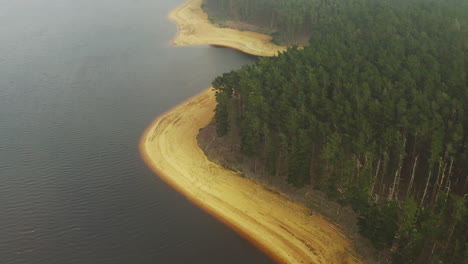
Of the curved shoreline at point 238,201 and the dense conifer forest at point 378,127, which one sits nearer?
the dense conifer forest at point 378,127

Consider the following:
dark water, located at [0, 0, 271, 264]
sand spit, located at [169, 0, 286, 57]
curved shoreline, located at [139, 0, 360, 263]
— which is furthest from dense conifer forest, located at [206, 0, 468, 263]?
sand spit, located at [169, 0, 286, 57]

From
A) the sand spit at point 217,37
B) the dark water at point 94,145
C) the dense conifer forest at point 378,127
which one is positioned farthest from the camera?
the sand spit at point 217,37

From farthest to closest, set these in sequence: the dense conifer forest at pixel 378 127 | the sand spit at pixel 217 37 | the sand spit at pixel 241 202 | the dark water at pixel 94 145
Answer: the sand spit at pixel 217 37, the dark water at pixel 94 145, the sand spit at pixel 241 202, the dense conifer forest at pixel 378 127

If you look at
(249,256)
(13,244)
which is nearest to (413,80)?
(249,256)

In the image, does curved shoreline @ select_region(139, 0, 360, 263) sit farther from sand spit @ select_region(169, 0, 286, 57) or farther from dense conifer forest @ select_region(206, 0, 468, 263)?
sand spit @ select_region(169, 0, 286, 57)

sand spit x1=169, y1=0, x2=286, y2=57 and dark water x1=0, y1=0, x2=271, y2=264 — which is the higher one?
sand spit x1=169, y1=0, x2=286, y2=57

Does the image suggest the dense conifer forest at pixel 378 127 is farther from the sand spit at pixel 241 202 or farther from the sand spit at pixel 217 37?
the sand spit at pixel 217 37

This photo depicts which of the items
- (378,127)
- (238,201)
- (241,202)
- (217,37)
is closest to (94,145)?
(238,201)

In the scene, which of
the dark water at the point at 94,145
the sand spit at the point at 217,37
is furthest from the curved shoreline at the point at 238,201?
the sand spit at the point at 217,37

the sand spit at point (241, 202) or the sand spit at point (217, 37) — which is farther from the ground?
the sand spit at point (217, 37)
